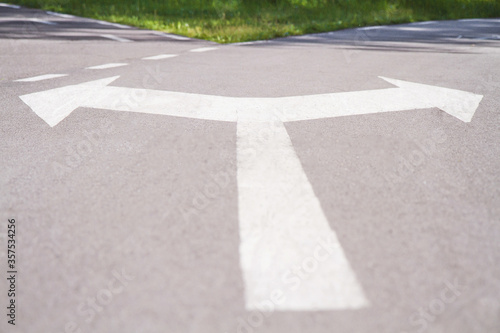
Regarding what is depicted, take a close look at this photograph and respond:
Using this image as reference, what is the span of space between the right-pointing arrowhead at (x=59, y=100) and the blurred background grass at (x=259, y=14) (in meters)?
5.34

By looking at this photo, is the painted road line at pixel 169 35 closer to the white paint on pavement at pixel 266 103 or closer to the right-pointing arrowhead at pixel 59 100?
the right-pointing arrowhead at pixel 59 100

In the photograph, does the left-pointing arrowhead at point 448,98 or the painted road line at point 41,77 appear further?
the painted road line at point 41,77

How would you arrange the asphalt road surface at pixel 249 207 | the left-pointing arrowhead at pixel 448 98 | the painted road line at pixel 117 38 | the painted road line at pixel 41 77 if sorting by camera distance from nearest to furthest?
1. the asphalt road surface at pixel 249 207
2. the left-pointing arrowhead at pixel 448 98
3. the painted road line at pixel 41 77
4. the painted road line at pixel 117 38

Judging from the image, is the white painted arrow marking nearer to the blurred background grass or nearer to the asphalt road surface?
the asphalt road surface

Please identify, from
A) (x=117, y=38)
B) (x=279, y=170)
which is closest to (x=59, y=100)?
(x=279, y=170)

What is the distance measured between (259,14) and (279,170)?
1319 cm

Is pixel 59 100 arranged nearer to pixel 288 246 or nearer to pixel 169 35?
pixel 288 246

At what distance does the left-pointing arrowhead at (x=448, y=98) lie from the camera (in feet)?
11.1

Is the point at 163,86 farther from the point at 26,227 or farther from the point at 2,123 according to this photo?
the point at 26,227

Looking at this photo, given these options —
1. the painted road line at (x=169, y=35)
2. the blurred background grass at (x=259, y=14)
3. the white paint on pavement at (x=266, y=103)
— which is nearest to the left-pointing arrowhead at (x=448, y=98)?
the white paint on pavement at (x=266, y=103)

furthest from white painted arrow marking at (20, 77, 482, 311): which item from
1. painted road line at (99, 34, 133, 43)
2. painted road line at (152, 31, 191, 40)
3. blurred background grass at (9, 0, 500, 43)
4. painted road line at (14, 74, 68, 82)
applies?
blurred background grass at (9, 0, 500, 43)

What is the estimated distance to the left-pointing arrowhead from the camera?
11.1ft

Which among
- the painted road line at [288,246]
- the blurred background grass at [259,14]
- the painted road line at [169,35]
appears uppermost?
the blurred background grass at [259,14]

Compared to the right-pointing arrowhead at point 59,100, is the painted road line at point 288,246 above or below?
below
